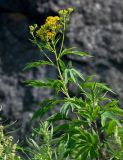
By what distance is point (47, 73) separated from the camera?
535 centimetres

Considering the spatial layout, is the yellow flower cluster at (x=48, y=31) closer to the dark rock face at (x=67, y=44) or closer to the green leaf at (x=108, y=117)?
the green leaf at (x=108, y=117)

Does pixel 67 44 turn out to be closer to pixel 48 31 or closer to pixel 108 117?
pixel 48 31

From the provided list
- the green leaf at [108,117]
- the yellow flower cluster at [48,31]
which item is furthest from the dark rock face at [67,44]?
the green leaf at [108,117]

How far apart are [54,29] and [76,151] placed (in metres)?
0.61

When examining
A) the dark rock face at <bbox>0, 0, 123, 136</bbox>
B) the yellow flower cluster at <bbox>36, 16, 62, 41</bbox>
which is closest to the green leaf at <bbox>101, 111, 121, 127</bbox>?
the yellow flower cluster at <bbox>36, 16, 62, 41</bbox>

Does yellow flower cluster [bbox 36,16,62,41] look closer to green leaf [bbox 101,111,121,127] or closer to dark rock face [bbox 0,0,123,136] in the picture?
green leaf [bbox 101,111,121,127]

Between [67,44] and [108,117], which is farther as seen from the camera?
[67,44]

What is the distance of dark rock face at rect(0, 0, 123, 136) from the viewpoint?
209 inches

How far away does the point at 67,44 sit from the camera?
5.35 m

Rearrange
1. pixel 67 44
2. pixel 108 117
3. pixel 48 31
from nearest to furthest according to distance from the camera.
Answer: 1. pixel 108 117
2. pixel 48 31
3. pixel 67 44

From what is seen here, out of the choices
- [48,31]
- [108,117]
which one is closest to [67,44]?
[48,31]

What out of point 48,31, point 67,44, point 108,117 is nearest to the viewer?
point 108,117

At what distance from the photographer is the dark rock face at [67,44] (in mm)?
5312

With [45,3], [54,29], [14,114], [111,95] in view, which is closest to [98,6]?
[45,3]
